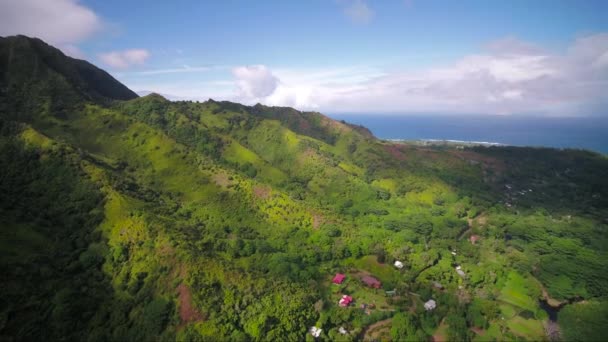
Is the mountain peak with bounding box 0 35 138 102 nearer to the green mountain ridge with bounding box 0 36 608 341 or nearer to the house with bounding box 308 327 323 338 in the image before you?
the green mountain ridge with bounding box 0 36 608 341

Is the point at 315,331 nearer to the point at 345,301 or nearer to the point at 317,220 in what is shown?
the point at 345,301

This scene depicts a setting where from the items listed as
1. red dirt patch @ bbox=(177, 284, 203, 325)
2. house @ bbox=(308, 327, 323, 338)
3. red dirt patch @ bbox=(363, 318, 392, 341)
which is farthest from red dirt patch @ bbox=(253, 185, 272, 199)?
red dirt patch @ bbox=(363, 318, 392, 341)

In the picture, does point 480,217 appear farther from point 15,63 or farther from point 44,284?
point 15,63

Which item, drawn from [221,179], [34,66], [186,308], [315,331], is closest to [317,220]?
[221,179]

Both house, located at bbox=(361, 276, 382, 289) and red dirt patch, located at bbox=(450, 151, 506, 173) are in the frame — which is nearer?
house, located at bbox=(361, 276, 382, 289)

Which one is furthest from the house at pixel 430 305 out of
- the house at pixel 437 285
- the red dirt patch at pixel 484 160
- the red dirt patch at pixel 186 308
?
the red dirt patch at pixel 484 160

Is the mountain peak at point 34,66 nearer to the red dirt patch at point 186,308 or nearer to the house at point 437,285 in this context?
the red dirt patch at point 186,308

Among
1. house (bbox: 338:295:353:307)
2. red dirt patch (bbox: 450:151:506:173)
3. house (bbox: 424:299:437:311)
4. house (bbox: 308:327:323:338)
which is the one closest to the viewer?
house (bbox: 308:327:323:338)

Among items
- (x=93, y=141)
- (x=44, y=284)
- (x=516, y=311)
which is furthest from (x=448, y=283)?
(x=93, y=141)
